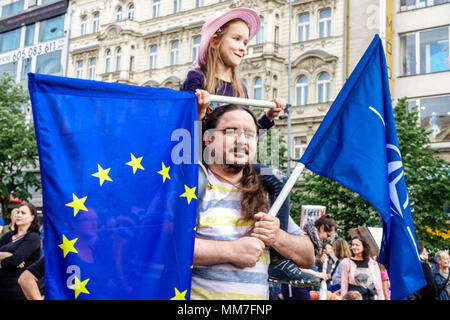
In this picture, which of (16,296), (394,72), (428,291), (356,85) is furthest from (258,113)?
(356,85)

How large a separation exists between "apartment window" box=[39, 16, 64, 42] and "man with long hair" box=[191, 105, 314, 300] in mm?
40747

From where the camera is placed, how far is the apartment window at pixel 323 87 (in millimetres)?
28953

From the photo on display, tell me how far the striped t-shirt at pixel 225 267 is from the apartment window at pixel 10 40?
44.8 meters

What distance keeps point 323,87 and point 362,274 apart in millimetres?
22442

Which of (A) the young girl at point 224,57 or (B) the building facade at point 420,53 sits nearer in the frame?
(A) the young girl at point 224,57

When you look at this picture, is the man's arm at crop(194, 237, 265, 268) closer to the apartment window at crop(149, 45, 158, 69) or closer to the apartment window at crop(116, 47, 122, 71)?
the apartment window at crop(149, 45, 158, 69)

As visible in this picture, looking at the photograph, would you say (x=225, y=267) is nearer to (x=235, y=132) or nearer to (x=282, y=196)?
(x=282, y=196)

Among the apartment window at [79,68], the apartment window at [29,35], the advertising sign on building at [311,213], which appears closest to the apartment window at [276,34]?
the apartment window at [79,68]

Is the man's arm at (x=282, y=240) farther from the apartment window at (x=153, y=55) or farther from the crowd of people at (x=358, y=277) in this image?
the apartment window at (x=153, y=55)

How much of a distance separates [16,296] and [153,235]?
466 centimetres

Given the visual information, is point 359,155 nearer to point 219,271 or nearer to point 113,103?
point 219,271

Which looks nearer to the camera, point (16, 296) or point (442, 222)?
point (16, 296)

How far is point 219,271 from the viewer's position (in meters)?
2.58

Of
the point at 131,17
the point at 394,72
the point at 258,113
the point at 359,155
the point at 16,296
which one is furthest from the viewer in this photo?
the point at 131,17
